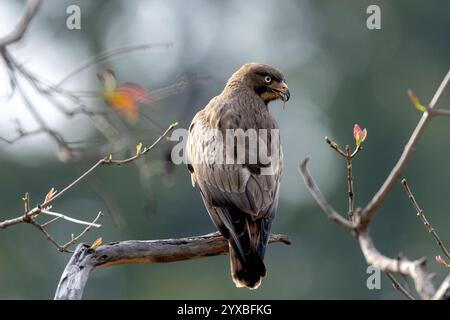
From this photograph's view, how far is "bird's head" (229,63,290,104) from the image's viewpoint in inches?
260

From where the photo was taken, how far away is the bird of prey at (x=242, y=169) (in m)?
5.53

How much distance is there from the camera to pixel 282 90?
21.6ft

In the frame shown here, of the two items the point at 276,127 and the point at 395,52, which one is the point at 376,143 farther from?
the point at 276,127

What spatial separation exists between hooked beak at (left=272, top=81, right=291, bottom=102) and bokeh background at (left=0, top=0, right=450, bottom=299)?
36.4 ft

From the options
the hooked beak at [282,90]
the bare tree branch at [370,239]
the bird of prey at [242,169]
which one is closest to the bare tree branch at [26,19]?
the bare tree branch at [370,239]

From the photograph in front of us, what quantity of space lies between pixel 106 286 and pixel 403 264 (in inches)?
767

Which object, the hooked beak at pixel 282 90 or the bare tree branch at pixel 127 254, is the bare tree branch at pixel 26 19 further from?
the hooked beak at pixel 282 90

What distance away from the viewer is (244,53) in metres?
26.1

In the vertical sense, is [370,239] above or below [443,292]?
above

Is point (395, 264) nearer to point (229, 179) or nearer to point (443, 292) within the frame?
point (443, 292)

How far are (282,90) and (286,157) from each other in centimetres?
1430

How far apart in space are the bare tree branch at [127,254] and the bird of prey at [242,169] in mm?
124

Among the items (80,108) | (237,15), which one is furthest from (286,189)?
(80,108)

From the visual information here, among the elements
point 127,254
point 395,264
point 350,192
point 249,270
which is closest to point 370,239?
point 395,264
